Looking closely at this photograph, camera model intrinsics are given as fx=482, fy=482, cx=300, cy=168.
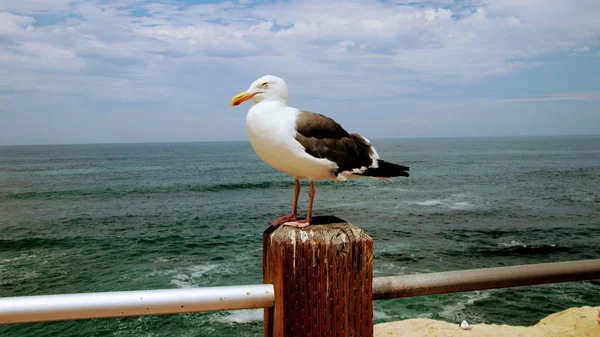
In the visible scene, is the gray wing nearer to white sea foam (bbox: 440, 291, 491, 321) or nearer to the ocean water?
the ocean water

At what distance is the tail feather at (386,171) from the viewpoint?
3.25 meters

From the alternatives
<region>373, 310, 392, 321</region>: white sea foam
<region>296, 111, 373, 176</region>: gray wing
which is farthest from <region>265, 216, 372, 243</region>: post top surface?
<region>373, 310, 392, 321</region>: white sea foam

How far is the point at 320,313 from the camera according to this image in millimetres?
1536

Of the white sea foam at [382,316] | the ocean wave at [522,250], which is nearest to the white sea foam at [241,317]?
the white sea foam at [382,316]

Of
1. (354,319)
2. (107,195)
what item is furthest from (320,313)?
(107,195)

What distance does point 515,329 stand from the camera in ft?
28.6

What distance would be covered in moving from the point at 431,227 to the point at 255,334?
1696 centimetres

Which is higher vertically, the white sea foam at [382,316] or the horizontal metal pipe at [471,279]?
the horizontal metal pipe at [471,279]

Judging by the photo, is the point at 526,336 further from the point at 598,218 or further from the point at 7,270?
the point at 598,218

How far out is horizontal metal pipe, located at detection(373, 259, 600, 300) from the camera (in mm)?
1700

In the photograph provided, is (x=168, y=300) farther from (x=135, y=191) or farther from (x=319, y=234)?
(x=135, y=191)

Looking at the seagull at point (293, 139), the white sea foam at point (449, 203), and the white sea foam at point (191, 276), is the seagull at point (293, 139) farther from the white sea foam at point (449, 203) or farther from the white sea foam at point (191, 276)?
the white sea foam at point (449, 203)

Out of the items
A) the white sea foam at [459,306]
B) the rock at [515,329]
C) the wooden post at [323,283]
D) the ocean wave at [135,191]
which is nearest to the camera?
the wooden post at [323,283]

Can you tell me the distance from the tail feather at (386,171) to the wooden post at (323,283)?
1693mm
